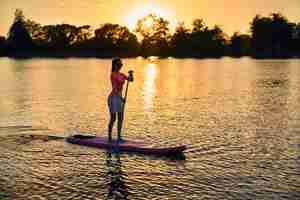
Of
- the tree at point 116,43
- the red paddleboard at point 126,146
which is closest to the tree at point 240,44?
the tree at point 116,43

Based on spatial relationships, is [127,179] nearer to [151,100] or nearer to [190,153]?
[190,153]

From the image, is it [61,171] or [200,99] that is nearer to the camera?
[61,171]

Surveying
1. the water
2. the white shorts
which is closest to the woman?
the white shorts

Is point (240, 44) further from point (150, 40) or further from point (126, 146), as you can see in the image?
point (126, 146)

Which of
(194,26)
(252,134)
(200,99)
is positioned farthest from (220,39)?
(252,134)

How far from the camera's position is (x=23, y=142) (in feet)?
64.5

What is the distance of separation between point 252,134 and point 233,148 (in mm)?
3530

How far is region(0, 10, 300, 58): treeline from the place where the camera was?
7239 inches

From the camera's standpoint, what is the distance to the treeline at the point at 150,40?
603 feet

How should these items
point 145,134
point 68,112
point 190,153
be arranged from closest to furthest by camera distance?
point 190,153 < point 145,134 < point 68,112

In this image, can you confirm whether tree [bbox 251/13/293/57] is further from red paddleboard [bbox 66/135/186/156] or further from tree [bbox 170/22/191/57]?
red paddleboard [bbox 66/135/186/156]

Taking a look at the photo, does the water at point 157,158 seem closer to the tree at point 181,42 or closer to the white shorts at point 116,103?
the white shorts at point 116,103

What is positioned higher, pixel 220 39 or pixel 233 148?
pixel 220 39

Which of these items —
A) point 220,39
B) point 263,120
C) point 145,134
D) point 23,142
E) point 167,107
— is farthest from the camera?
point 220,39
